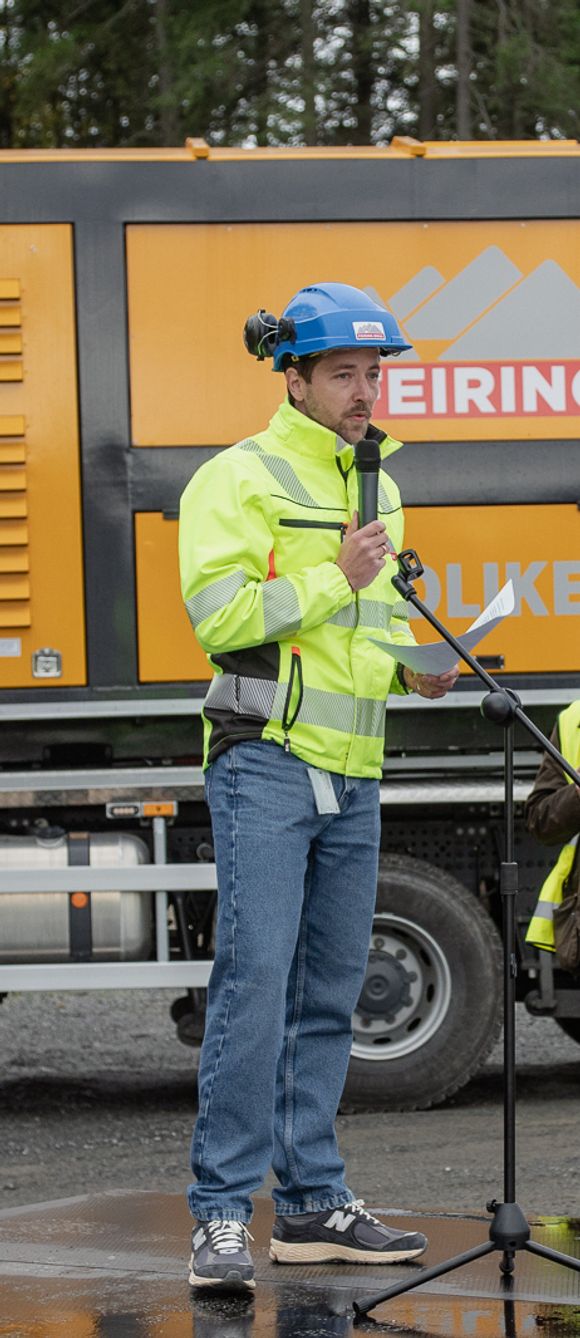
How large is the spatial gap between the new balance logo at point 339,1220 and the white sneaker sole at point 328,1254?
4 cm

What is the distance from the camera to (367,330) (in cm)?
404

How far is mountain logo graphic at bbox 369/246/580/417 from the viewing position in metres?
6.95

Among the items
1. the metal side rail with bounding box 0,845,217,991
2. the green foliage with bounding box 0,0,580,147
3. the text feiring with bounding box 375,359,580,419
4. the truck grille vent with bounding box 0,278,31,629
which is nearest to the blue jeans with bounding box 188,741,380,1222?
the metal side rail with bounding box 0,845,217,991

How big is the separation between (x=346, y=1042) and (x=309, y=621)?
1011 millimetres

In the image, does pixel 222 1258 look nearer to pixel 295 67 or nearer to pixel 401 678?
pixel 401 678

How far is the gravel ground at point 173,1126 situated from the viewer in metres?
6.03

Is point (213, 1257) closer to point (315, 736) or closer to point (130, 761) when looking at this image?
point (315, 736)

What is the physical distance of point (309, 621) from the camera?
3.92m

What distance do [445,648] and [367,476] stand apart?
0.38 m

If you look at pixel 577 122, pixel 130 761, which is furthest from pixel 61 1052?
pixel 577 122

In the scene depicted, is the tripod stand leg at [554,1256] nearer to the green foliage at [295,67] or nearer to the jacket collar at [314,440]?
the jacket collar at [314,440]

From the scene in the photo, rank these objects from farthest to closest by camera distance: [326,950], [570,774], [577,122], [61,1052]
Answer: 1. [577,122]
2. [61,1052]
3. [326,950]
4. [570,774]

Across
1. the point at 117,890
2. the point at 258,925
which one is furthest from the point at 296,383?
the point at 117,890

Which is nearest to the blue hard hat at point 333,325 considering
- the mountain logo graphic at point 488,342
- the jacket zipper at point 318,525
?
the jacket zipper at point 318,525
